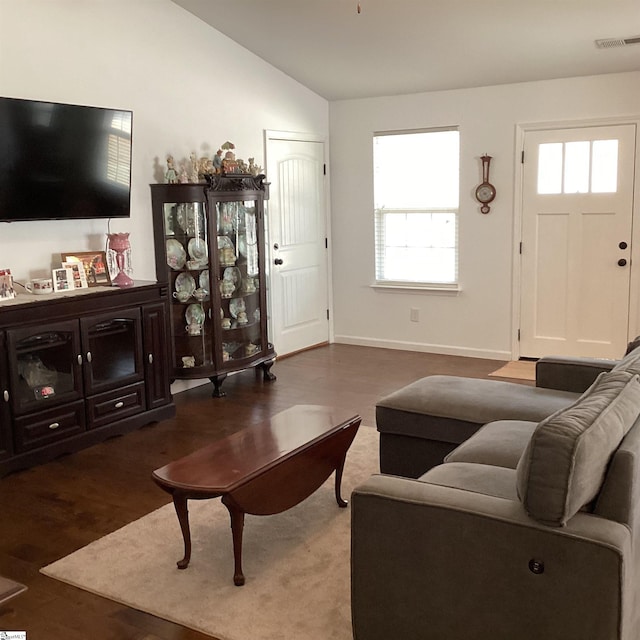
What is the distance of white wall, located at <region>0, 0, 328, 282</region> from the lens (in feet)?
14.7

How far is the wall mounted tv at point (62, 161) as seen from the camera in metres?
4.19

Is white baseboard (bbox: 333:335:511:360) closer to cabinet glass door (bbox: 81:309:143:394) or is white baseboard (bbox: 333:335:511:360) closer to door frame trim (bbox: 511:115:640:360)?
door frame trim (bbox: 511:115:640:360)

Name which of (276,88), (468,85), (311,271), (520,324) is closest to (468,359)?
(520,324)

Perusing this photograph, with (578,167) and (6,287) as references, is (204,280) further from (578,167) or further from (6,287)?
(578,167)

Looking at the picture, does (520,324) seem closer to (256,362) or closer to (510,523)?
(256,362)

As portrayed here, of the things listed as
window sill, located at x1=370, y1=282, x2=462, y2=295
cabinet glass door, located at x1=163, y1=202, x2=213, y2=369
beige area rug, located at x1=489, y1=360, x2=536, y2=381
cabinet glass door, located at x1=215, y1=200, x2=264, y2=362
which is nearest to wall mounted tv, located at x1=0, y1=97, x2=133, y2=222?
cabinet glass door, located at x1=163, y1=202, x2=213, y2=369

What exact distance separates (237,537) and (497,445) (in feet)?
3.49

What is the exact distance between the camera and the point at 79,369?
14.5ft

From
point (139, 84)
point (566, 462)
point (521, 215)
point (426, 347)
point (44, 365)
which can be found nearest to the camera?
point (566, 462)

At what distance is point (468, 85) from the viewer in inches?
246

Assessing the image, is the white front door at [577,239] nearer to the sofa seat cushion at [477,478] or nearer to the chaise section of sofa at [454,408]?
the chaise section of sofa at [454,408]

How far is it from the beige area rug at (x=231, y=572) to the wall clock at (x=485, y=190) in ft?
11.7

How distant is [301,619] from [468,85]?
193 inches

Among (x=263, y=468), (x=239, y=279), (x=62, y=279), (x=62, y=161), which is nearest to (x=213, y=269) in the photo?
(x=239, y=279)
